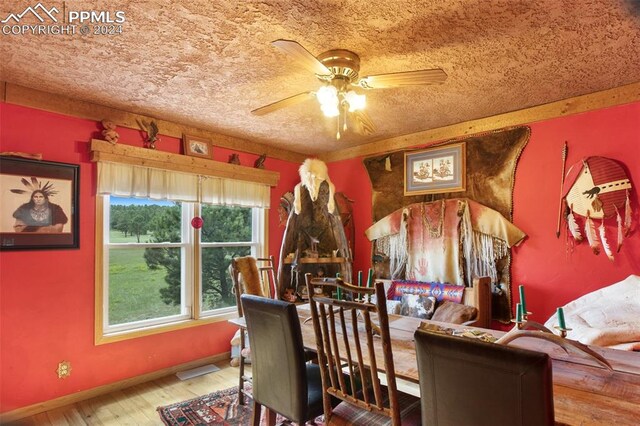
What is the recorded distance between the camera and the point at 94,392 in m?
2.73

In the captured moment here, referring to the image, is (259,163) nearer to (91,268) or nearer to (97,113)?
(97,113)

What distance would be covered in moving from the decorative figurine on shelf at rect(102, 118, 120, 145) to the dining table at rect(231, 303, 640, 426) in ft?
7.43

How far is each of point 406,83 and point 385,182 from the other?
2082 millimetres

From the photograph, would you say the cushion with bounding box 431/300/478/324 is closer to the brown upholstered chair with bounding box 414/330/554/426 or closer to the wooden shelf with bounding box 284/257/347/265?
the wooden shelf with bounding box 284/257/347/265

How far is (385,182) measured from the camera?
388cm

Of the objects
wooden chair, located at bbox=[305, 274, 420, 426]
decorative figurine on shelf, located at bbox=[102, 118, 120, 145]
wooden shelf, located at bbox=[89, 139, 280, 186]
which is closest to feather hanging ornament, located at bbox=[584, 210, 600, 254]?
wooden chair, located at bbox=[305, 274, 420, 426]

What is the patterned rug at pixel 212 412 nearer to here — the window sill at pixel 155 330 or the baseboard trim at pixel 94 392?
the baseboard trim at pixel 94 392

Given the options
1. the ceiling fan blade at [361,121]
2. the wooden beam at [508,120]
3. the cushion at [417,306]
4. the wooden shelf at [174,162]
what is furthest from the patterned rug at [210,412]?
the wooden beam at [508,120]

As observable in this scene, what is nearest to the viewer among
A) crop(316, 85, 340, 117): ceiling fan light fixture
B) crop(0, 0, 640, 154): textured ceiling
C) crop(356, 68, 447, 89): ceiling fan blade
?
crop(0, 0, 640, 154): textured ceiling

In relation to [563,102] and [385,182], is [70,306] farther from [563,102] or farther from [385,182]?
[563,102]

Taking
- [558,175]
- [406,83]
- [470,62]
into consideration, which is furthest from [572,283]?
[406,83]

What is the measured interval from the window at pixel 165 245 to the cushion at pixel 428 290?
1554 millimetres

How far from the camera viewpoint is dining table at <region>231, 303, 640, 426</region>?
110 centimetres

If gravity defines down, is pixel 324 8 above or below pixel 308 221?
above
